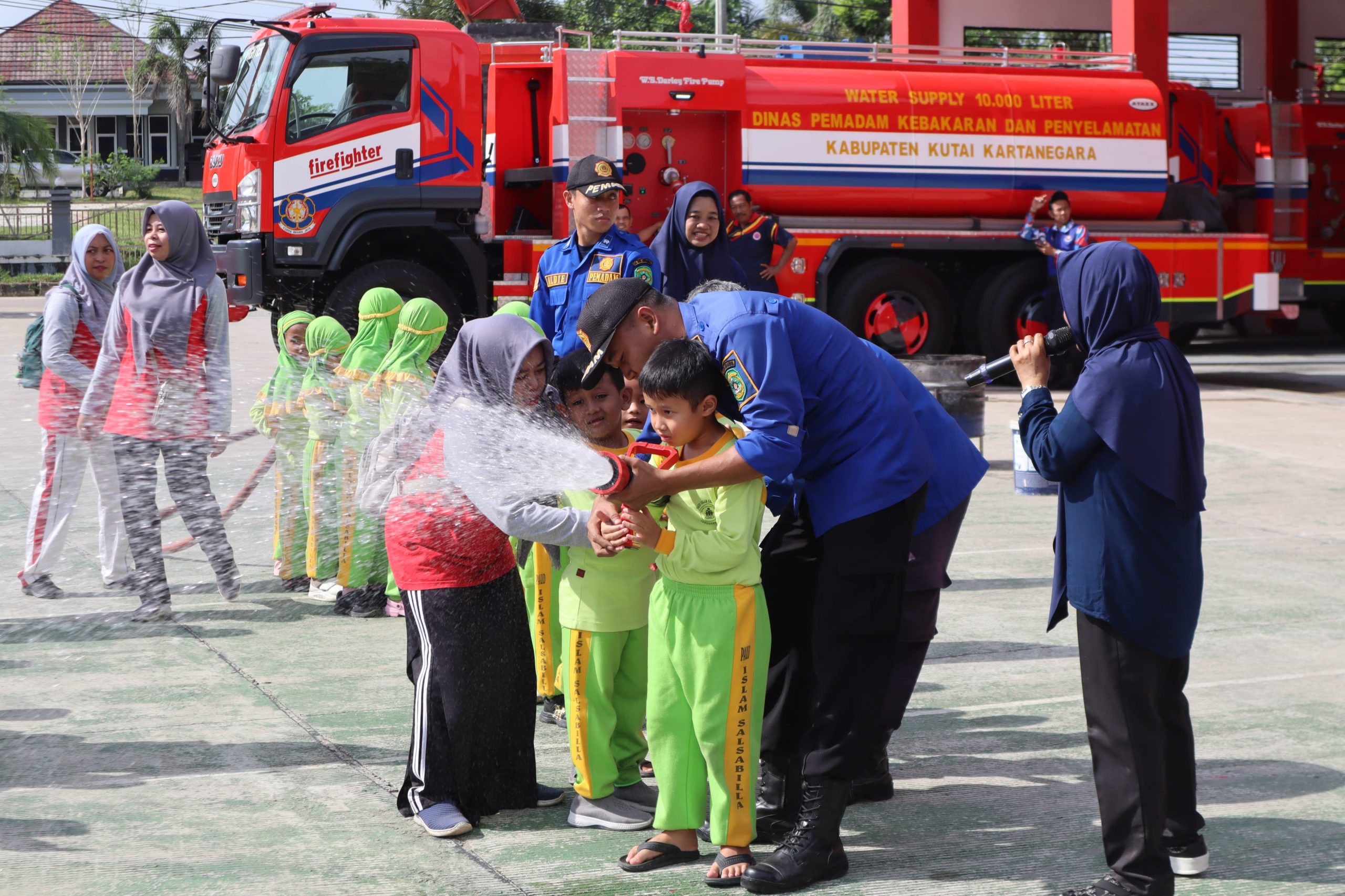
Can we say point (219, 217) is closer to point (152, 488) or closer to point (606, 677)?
point (152, 488)

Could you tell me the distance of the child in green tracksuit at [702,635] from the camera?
11.5 ft

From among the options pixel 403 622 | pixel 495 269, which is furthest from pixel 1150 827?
pixel 495 269

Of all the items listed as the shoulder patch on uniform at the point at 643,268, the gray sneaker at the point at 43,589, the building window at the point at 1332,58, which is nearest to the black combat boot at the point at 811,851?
the shoulder patch on uniform at the point at 643,268

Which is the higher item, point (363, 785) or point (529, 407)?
point (529, 407)

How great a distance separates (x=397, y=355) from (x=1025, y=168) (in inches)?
386

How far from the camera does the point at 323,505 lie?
670 centimetres

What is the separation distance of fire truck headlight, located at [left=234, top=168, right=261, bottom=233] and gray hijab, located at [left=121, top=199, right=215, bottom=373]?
5993 millimetres

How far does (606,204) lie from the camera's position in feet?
18.6

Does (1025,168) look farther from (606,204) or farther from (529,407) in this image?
(529,407)

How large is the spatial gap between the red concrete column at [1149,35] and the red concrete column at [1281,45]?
6.41 meters

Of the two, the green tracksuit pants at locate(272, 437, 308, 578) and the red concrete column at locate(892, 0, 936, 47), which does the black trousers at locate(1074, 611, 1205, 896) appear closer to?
the green tracksuit pants at locate(272, 437, 308, 578)

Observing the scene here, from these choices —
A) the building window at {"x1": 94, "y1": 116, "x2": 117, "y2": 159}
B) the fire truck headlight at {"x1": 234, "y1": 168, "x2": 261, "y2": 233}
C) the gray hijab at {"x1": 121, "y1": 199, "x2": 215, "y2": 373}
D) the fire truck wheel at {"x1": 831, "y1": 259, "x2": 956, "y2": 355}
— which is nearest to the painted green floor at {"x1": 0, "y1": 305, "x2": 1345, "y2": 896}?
the gray hijab at {"x1": 121, "y1": 199, "x2": 215, "y2": 373}

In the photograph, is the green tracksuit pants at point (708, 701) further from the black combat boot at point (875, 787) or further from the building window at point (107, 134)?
the building window at point (107, 134)

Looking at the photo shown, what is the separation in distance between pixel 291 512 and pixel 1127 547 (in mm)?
4439
